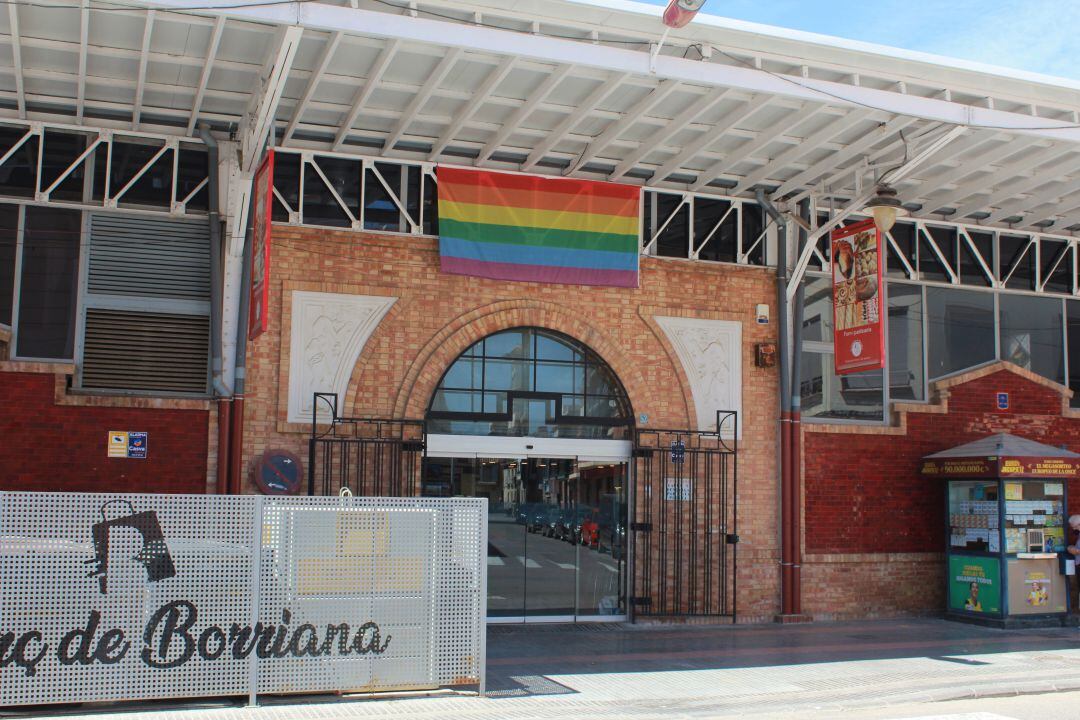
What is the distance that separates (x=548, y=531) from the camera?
14.7 meters

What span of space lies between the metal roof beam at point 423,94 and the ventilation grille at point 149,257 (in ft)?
8.53

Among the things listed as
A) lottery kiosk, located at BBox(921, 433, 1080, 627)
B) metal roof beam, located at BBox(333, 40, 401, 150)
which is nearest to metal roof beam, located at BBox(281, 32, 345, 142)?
metal roof beam, located at BBox(333, 40, 401, 150)

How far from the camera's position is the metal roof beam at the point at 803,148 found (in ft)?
43.6

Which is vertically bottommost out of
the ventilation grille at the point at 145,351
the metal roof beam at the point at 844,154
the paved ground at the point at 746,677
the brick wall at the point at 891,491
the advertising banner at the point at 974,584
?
the paved ground at the point at 746,677

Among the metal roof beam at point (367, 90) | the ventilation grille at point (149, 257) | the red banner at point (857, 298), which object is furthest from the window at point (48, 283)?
the red banner at point (857, 298)

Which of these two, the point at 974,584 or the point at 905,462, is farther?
the point at 905,462

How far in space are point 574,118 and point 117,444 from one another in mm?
6656

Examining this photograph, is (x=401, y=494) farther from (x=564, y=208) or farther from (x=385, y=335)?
(x=564, y=208)

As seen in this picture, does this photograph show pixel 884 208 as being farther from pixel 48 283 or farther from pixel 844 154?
pixel 48 283

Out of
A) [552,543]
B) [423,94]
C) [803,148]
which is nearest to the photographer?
[423,94]

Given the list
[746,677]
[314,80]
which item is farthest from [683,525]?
[314,80]

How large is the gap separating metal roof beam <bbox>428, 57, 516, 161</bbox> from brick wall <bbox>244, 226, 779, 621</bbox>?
128cm

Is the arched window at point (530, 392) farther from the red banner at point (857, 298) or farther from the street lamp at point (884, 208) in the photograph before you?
the street lamp at point (884, 208)

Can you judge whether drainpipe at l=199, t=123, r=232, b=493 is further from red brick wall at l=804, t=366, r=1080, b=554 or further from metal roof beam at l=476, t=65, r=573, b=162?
red brick wall at l=804, t=366, r=1080, b=554
